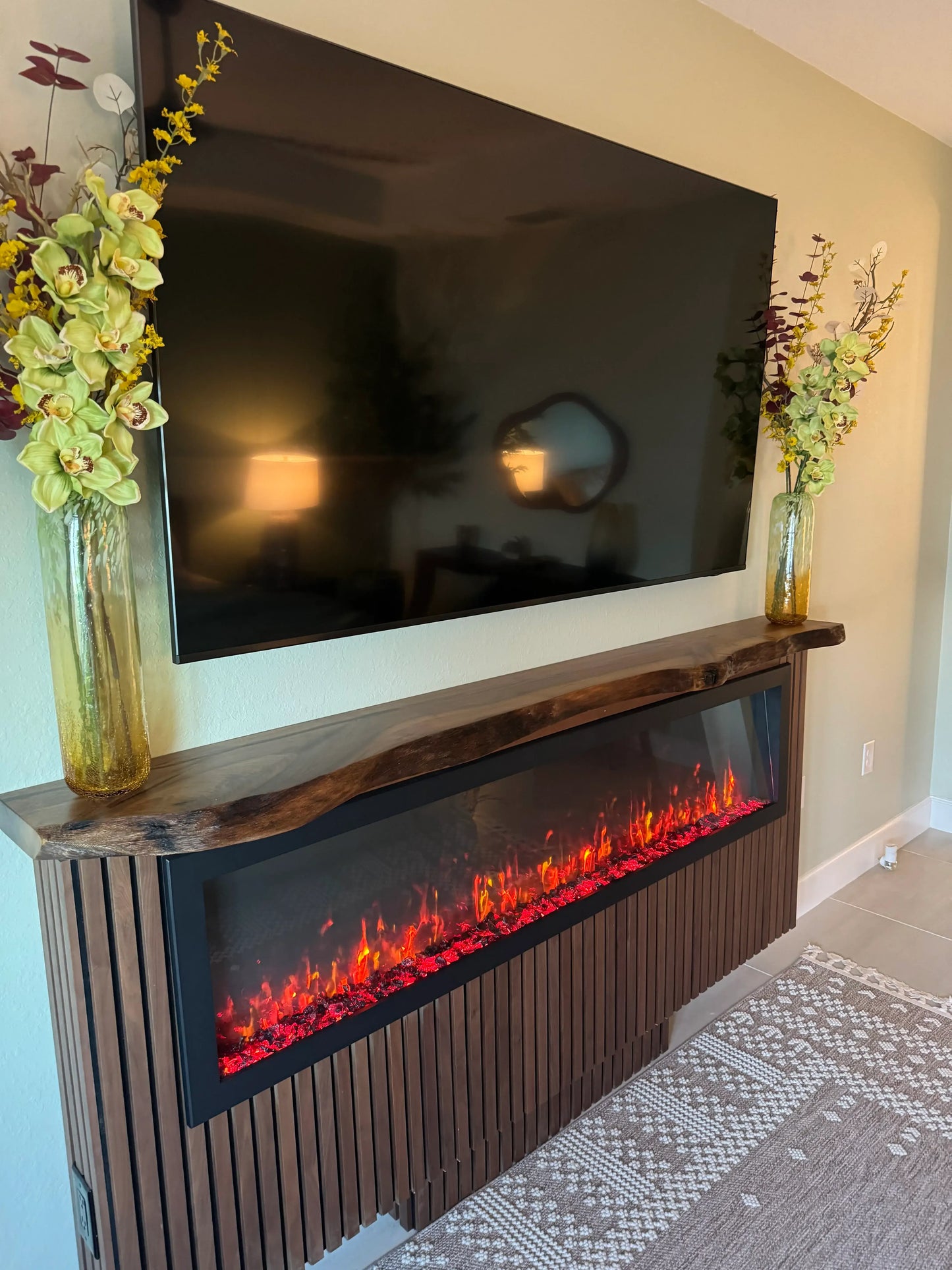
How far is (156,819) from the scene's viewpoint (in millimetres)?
1109

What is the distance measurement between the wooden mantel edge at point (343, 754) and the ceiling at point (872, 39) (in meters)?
1.44

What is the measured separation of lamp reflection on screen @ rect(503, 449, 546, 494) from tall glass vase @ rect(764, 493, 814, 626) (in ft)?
2.91

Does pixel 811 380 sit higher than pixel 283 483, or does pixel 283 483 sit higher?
pixel 811 380

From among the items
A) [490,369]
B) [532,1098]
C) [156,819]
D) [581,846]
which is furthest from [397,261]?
[532,1098]

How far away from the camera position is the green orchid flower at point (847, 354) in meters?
2.13

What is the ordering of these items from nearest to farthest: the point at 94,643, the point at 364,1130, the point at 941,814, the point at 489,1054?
the point at 94,643, the point at 364,1130, the point at 489,1054, the point at 941,814

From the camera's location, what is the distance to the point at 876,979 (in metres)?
2.59

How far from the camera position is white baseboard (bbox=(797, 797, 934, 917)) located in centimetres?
297

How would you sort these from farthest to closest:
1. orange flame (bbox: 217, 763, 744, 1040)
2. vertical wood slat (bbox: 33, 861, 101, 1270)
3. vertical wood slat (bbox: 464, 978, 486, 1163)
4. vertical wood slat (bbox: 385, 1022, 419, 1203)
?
1. vertical wood slat (bbox: 464, 978, 486, 1163)
2. vertical wood slat (bbox: 385, 1022, 419, 1203)
3. orange flame (bbox: 217, 763, 744, 1040)
4. vertical wood slat (bbox: 33, 861, 101, 1270)

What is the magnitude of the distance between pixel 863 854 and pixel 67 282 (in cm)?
310

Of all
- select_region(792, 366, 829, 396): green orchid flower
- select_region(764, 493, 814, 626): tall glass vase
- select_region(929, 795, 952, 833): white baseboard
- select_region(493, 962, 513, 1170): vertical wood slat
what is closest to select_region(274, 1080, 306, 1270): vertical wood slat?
select_region(493, 962, 513, 1170): vertical wood slat

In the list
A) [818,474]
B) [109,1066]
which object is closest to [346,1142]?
[109,1066]

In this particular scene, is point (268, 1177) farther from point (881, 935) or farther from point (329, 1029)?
point (881, 935)

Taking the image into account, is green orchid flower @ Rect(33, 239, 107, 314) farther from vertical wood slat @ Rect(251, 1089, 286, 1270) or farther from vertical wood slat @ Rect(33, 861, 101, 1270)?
vertical wood slat @ Rect(251, 1089, 286, 1270)
